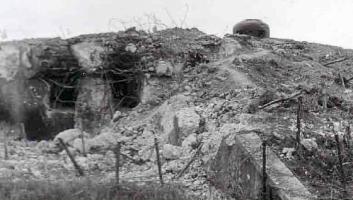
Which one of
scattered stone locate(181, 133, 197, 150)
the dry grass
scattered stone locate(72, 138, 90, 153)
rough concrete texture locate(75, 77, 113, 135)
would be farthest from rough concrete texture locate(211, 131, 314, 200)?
rough concrete texture locate(75, 77, 113, 135)

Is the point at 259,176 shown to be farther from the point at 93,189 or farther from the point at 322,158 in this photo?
the point at 93,189

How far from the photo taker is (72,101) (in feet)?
34.8

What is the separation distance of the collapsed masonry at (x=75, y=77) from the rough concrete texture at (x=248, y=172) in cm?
354

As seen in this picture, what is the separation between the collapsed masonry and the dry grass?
354 centimetres

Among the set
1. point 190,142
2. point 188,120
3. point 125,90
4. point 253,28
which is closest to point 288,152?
point 190,142

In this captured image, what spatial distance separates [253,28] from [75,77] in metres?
4.19

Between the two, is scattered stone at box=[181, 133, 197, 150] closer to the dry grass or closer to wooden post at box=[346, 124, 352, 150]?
the dry grass

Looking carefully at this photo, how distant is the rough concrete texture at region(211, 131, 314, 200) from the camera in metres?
6.02

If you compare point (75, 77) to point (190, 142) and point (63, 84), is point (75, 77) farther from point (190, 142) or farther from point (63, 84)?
point (190, 142)

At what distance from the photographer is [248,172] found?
6516 mm

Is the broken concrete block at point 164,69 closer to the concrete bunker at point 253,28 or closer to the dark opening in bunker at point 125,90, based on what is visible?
the dark opening in bunker at point 125,90

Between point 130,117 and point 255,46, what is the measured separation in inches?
123

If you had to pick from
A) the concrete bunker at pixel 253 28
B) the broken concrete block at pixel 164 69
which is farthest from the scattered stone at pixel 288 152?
the concrete bunker at pixel 253 28

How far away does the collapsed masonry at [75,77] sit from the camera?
33.9 ft
